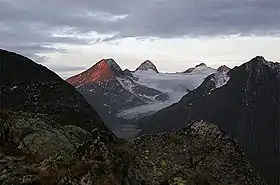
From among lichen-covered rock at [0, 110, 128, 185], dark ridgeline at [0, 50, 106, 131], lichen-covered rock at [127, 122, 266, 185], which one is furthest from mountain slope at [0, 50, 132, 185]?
dark ridgeline at [0, 50, 106, 131]

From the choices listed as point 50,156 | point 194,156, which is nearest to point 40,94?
point 194,156

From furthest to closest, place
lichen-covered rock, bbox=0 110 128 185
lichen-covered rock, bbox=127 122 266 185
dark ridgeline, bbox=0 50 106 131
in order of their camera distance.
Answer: dark ridgeline, bbox=0 50 106 131 < lichen-covered rock, bbox=127 122 266 185 < lichen-covered rock, bbox=0 110 128 185

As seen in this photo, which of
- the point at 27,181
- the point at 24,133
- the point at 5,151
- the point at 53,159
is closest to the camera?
the point at 27,181

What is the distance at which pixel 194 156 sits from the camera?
3828 cm

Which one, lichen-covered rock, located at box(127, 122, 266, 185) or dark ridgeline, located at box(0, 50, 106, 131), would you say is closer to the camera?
lichen-covered rock, located at box(127, 122, 266, 185)

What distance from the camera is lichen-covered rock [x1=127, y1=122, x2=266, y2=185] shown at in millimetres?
34281

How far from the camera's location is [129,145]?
39250 mm

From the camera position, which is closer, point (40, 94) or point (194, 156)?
point (194, 156)

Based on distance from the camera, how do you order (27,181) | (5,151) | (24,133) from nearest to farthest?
Result: (27,181), (5,151), (24,133)

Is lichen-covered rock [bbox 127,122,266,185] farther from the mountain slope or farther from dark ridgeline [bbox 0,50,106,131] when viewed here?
dark ridgeline [bbox 0,50,106,131]

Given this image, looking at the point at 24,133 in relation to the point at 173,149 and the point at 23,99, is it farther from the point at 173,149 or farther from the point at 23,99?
the point at 23,99

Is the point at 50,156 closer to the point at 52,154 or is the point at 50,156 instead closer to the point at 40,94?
the point at 52,154

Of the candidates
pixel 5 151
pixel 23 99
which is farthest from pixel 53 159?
pixel 23 99

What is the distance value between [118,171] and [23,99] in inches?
3701
